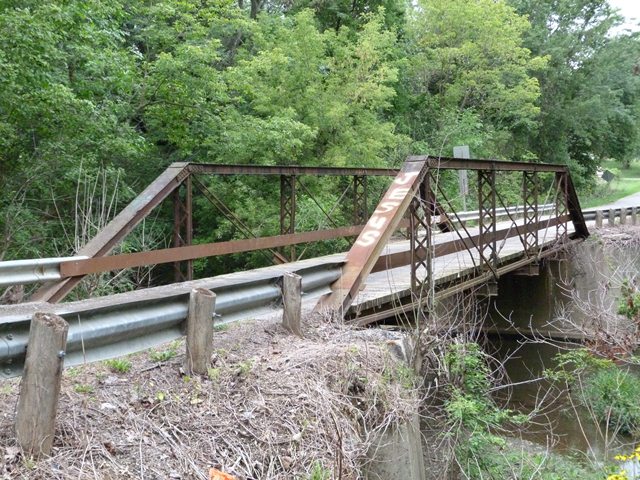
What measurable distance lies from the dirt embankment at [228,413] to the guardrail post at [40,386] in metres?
0.08

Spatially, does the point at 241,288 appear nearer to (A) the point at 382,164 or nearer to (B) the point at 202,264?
(B) the point at 202,264

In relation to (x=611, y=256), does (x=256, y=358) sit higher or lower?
higher

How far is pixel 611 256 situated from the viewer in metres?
17.2

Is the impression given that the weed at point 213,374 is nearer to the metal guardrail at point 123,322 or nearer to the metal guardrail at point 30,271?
the metal guardrail at point 123,322

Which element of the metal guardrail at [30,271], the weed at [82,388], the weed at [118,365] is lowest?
the weed at [118,365]

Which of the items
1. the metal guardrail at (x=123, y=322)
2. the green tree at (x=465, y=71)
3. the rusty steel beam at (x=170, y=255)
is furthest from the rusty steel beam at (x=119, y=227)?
the green tree at (x=465, y=71)

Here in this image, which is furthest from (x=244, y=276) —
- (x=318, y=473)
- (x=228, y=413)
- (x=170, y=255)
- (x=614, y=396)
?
(x=614, y=396)

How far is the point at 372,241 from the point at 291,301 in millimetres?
1678

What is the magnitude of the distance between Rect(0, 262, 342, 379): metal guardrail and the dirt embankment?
260 millimetres

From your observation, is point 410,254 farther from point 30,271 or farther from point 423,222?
point 30,271

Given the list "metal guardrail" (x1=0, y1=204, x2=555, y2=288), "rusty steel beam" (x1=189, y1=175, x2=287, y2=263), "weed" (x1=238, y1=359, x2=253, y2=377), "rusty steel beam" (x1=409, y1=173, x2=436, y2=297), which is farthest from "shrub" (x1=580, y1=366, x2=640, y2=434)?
"metal guardrail" (x1=0, y1=204, x2=555, y2=288)

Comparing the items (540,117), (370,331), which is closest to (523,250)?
(370,331)

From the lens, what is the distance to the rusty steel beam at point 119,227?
6457 mm

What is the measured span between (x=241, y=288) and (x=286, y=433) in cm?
130
